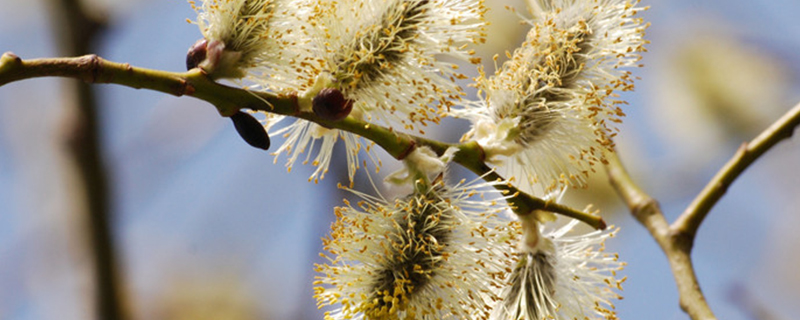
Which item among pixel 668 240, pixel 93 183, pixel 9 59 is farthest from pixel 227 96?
pixel 668 240

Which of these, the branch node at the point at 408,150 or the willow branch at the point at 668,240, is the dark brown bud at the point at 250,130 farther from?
the willow branch at the point at 668,240

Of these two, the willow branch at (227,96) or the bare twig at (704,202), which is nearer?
the willow branch at (227,96)

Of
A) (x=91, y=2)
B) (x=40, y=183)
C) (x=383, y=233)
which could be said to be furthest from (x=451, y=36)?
(x=40, y=183)

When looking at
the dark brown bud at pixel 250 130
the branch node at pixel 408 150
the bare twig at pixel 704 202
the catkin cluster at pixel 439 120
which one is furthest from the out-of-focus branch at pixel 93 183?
the bare twig at pixel 704 202

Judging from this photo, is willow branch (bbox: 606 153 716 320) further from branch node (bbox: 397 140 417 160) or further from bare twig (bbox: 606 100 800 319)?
branch node (bbox: 397 140 417 160)

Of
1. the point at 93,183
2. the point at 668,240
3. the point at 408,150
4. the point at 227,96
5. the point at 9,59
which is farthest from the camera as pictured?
the point at 668,240

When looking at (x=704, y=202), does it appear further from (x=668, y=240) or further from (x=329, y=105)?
(x=329, y=105)

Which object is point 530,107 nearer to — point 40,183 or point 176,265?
point 40,183

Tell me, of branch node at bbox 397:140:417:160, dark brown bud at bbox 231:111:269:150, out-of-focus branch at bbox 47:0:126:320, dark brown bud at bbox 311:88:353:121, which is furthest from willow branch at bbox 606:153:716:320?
out-of-focus branch at bbox 47:0:126:320
